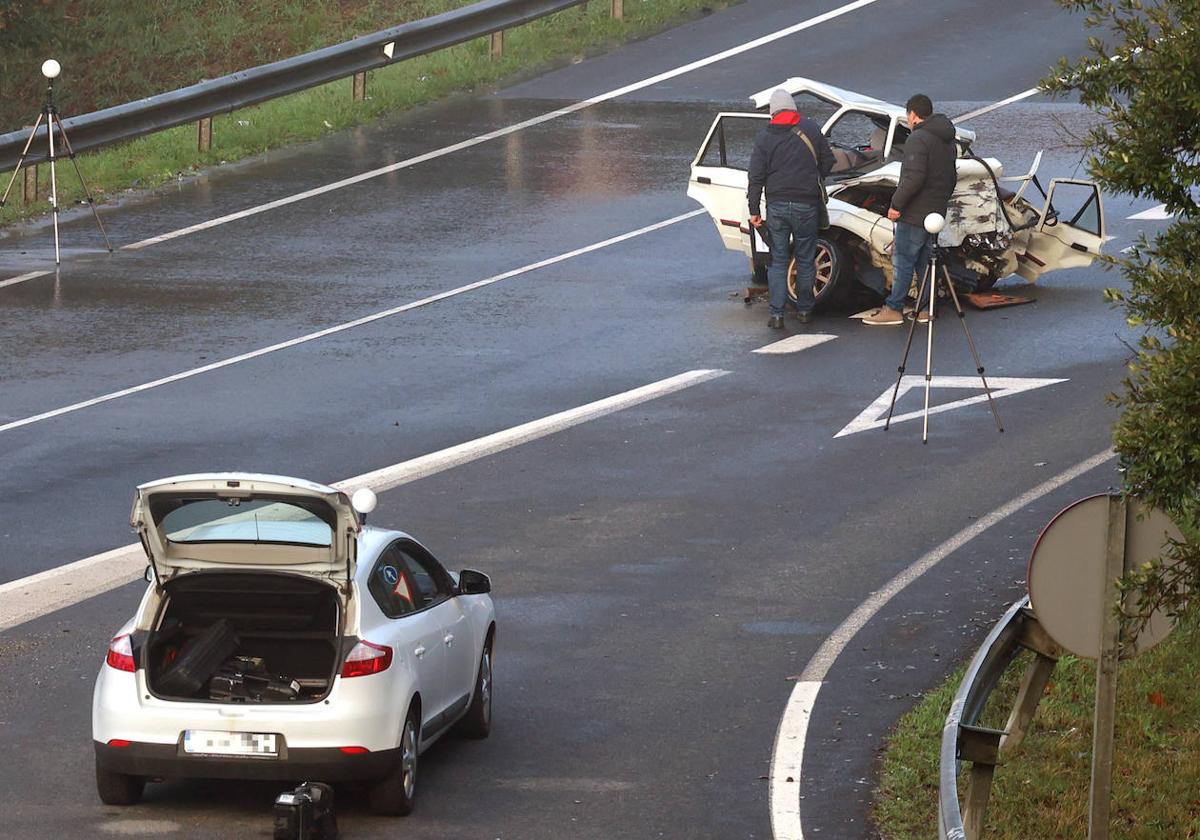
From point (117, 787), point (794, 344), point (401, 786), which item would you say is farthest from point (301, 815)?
point (794, 344)

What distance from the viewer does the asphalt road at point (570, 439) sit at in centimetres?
1062

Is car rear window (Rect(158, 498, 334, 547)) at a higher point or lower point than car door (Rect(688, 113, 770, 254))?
higher

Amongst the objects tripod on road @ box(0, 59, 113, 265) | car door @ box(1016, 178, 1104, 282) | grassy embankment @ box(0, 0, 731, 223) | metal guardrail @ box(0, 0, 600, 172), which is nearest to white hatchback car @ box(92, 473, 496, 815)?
car door @ box(1016, 178, 1104, 282)

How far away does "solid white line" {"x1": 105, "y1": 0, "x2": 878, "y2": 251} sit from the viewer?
23.7m

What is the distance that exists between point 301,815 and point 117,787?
118 centimetres

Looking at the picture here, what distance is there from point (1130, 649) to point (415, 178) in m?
18.6

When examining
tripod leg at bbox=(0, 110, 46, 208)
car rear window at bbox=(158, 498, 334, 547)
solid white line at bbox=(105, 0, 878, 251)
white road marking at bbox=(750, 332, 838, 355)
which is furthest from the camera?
solid white line at bbox=(105, 0, 878, 251)

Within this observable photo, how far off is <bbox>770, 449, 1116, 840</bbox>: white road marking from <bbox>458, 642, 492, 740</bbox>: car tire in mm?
1564

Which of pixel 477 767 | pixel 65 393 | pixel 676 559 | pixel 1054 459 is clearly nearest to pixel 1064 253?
pixel 1054 459

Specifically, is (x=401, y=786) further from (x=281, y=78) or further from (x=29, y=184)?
(x=281, y=78)

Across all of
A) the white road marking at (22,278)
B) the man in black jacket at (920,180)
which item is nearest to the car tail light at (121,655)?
the man in black jacket at (920,180)

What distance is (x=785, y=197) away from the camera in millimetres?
19609

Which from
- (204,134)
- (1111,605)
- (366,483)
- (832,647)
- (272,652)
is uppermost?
(1111,605)

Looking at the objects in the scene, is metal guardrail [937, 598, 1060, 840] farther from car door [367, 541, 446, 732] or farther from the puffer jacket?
the puffer jacket
